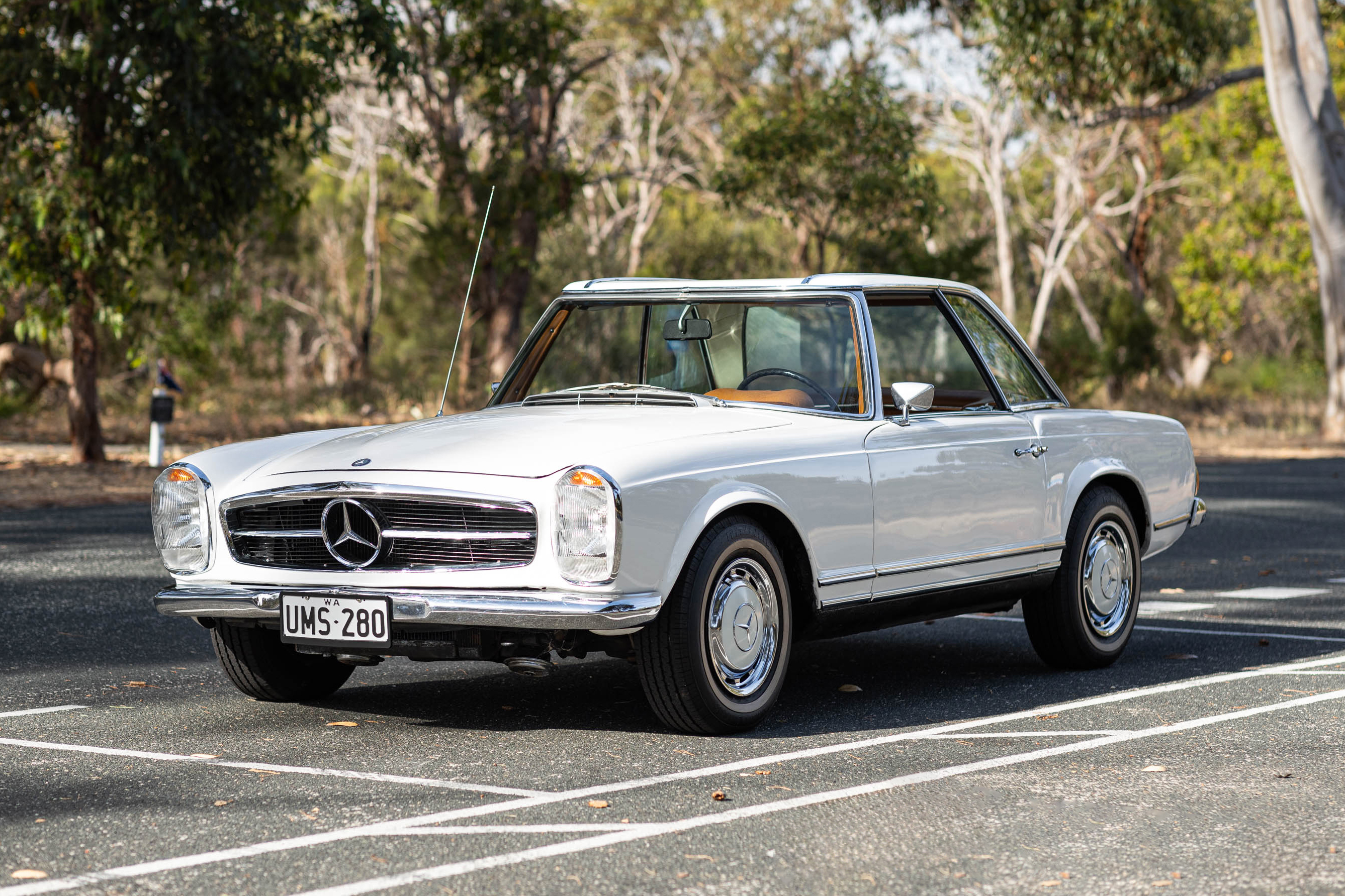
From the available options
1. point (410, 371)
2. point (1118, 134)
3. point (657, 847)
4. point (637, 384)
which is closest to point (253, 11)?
point (637, 384)

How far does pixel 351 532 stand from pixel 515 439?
0.65 meters

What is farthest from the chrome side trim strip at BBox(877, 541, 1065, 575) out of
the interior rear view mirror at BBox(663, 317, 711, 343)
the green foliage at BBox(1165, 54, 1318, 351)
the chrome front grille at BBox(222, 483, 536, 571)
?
the green foliage at BBox(1165, 54, 1318, 351)

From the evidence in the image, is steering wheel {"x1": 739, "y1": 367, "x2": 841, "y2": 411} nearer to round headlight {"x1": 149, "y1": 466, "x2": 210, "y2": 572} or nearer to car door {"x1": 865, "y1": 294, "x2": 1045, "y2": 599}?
car door {"x1": 865, "y1": 294, "x2": 1045, "y2": 599}

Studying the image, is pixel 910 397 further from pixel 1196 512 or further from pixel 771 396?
pixel 1196 512

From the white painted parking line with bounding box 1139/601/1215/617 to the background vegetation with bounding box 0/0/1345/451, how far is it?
11185mm

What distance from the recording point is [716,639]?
18.6 feet

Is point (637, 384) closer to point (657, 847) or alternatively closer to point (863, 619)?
point (863, 619)

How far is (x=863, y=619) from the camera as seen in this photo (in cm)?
637

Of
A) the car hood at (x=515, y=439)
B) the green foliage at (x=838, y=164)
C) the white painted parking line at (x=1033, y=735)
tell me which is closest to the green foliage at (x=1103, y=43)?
the green foliage at (x=838, y=164)

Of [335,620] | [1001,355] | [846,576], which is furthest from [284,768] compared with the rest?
[1001,355]

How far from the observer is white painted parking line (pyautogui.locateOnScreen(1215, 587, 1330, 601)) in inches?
386

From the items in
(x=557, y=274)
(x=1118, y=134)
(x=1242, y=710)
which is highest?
(x=1118, y=134)

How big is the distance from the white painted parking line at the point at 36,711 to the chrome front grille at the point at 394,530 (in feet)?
3.43

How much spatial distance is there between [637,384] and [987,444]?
1499mm
